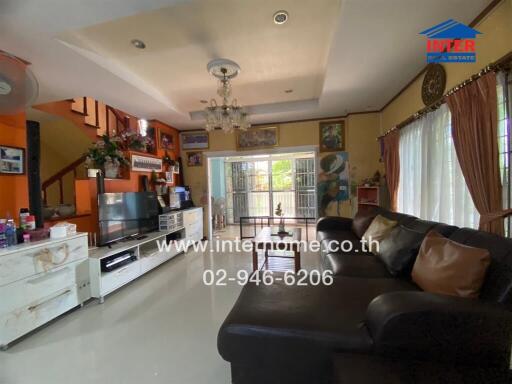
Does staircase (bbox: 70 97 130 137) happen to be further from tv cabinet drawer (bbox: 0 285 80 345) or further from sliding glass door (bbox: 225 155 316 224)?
sliding glass door (bbox: 225 155 316 224)

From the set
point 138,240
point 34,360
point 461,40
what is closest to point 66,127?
point 138,240

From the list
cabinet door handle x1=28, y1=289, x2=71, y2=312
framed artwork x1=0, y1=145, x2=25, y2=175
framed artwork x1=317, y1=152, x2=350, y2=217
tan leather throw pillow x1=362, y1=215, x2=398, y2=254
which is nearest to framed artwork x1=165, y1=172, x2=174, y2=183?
framed artwork x1=0, y1=145, x2=25, y2=175

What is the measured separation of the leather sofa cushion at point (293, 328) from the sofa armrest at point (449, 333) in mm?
133

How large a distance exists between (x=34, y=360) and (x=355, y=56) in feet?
12.2

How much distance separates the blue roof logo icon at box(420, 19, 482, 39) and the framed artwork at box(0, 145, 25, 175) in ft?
12.3

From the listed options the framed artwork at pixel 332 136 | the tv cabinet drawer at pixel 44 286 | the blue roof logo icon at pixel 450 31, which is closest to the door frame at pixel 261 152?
the framed artwork at pixel 332 136

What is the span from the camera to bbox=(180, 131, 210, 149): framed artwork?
16.2 feet

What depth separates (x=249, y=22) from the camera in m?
1.89

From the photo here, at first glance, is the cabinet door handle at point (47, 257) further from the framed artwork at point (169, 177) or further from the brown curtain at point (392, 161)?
the brown curtain at point (392, 161)

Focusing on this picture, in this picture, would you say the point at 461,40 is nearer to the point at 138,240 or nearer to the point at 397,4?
the point at 397,4

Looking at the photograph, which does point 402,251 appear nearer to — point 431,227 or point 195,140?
Result: point 431,227

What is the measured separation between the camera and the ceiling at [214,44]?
1.58 metres

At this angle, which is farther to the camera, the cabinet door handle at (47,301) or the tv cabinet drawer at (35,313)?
the cabinet door handle at (47,301)

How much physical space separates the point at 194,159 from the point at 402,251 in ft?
14.1
